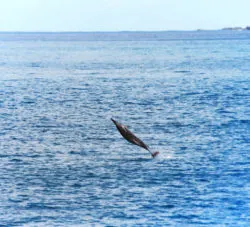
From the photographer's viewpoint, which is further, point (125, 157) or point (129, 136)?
point (125, 157)

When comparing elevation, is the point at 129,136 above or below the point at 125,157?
Result: above

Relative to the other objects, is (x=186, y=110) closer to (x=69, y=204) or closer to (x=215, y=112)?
(x=215, y=112)

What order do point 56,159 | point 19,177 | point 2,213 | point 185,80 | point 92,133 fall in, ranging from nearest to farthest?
point 2,213 → point 19,177 → point 56,159 → point 92,133 → point 185,80

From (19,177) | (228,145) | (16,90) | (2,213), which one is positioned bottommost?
(2,213)

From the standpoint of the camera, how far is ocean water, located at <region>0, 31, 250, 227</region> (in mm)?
29984

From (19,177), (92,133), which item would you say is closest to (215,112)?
(92,133)

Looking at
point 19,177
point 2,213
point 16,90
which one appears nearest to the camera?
point 2,213

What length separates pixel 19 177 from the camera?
1384 inches

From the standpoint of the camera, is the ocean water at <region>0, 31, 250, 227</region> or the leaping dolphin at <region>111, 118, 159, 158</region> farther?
the leaping dolphin at <region>111, 118, 159, 158</region>

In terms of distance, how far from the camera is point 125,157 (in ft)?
130

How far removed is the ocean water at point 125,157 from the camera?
30.0m

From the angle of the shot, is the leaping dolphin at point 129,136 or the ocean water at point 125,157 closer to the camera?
the ocean water at point 125,157

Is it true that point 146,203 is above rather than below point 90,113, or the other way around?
below

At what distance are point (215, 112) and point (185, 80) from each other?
29.6 meters
